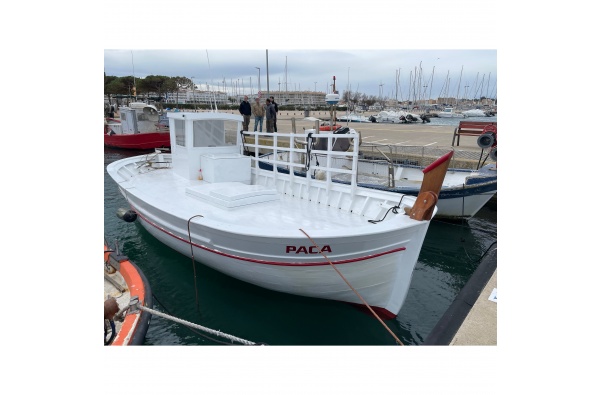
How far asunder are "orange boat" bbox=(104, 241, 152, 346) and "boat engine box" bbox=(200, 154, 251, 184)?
2815 millimetres

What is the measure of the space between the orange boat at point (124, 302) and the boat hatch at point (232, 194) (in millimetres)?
1907

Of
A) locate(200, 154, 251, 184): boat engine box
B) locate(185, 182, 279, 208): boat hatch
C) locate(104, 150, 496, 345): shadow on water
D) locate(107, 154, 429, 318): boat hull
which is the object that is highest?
locate(200, 154, 251, 184): boat engine box

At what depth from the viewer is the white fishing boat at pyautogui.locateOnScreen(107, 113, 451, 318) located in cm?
531

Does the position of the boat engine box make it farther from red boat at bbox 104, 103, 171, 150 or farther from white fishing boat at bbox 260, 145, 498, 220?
red boat at bbox 104, 103, 171, 150

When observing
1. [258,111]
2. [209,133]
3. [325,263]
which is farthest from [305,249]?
[258,111]

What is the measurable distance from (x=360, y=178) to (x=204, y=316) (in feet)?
28.5

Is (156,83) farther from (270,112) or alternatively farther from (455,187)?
(455,187)

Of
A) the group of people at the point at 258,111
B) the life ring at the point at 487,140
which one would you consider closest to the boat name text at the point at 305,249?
the group of people at the point at 258,111

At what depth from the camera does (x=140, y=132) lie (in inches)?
1035

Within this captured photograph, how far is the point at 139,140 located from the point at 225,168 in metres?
19.6

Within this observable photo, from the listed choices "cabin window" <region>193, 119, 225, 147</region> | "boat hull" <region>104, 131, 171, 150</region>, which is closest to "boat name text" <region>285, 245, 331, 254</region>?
"cabin window" <region>193, 119, 225, 147</region>

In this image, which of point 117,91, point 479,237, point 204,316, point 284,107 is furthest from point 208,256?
point 284,107

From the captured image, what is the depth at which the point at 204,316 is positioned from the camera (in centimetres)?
637

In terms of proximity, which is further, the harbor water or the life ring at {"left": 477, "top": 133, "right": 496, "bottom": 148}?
the life ring at {"left": 477, "top": 133, "right": 496, "bottom": 148}
